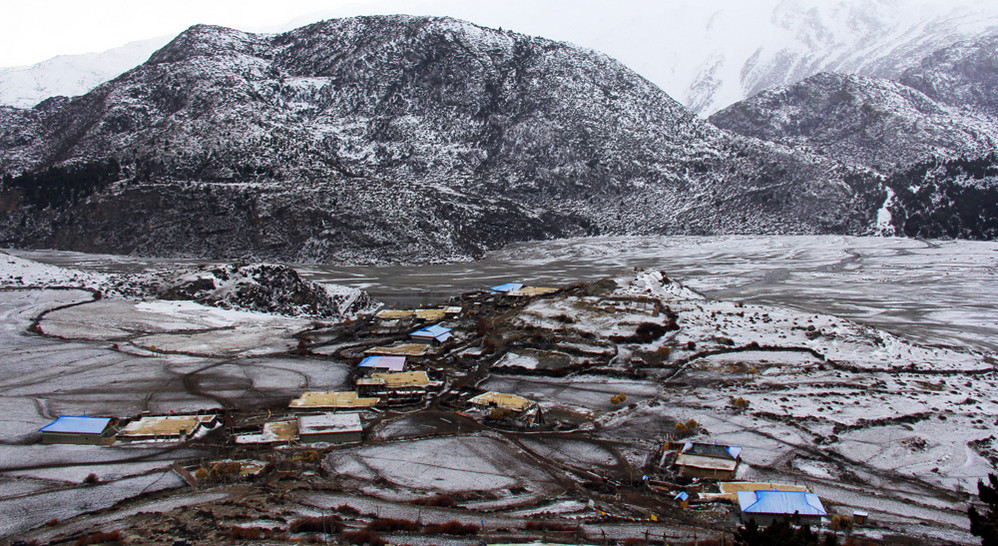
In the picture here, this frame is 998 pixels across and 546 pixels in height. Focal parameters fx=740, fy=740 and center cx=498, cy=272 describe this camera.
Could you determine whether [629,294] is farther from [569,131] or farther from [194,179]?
[569,131]

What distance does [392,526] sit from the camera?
23312 mm

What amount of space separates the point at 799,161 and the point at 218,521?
153707 mm

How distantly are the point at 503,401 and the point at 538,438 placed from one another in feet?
15.2

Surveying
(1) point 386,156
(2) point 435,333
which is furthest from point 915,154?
(2) point 435,333

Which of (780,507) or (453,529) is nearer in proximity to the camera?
(453,529)

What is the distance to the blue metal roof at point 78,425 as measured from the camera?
3216cm

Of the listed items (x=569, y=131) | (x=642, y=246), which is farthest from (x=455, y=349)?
(x=569, y=131)

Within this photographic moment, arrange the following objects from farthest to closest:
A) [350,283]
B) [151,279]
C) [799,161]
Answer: [799,161] → [350,283] → [151,279]

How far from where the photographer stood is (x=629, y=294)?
61000mm

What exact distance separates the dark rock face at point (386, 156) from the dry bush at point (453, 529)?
8810cm

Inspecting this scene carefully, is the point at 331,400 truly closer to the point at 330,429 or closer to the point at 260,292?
the point at 330,429

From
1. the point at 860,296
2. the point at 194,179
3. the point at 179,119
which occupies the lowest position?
the point at 860,296

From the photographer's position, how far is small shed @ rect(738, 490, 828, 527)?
25.0 m

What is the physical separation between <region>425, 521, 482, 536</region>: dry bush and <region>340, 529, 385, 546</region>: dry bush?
70.8 inches
